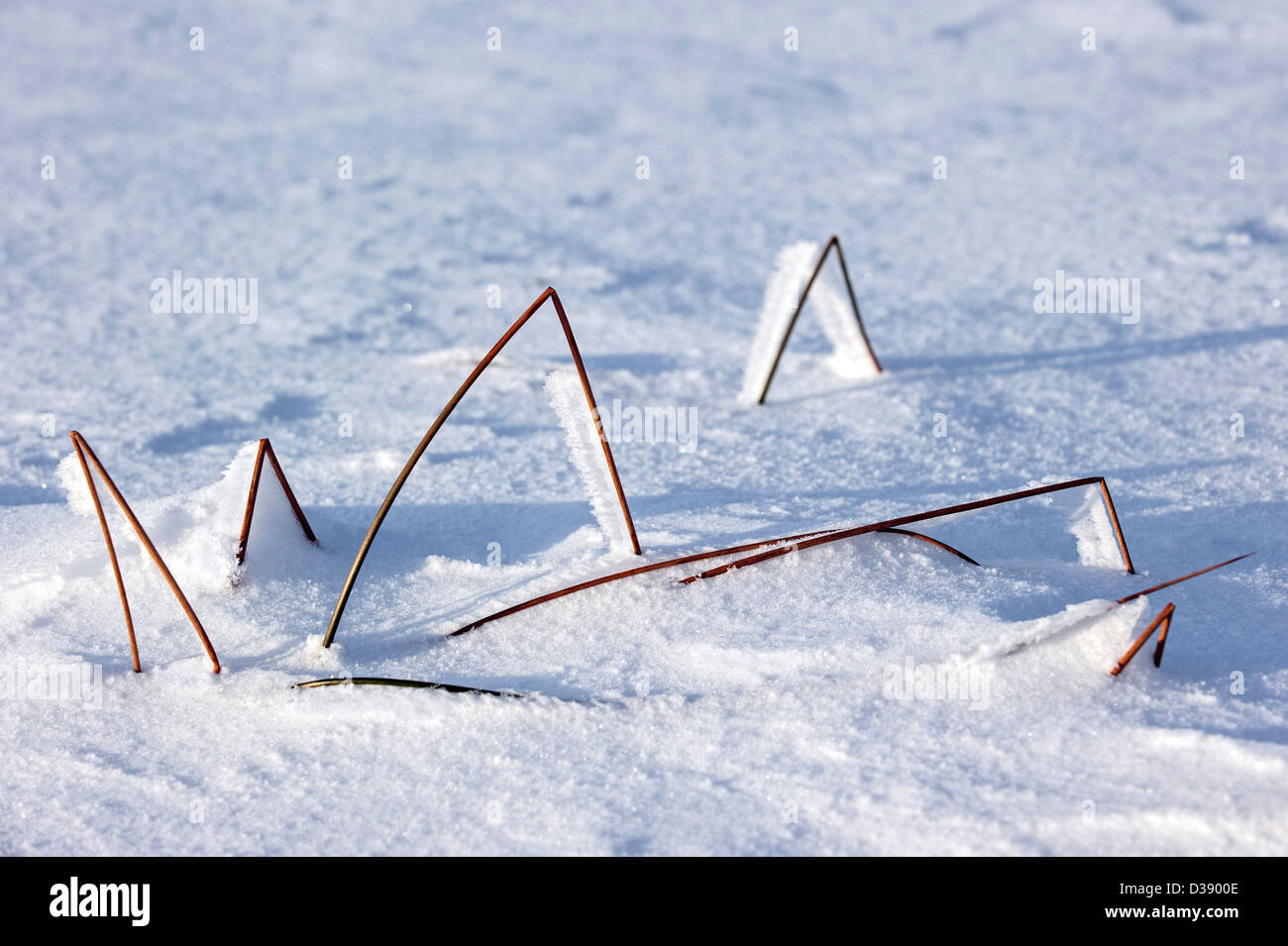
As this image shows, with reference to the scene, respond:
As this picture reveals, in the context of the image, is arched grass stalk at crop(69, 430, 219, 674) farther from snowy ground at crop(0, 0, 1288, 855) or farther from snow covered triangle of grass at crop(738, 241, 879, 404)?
snow covered triangle of grass at crop(738, 241, 879, 404)

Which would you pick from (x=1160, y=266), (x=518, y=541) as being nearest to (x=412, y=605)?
(x=518, y=541)

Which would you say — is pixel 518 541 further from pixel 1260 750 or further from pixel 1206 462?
pixel 1206 462

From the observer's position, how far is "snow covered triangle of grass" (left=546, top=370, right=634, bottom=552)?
1.41 m

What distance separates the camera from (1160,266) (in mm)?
2854

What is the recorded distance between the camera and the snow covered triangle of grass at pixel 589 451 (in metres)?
1.41

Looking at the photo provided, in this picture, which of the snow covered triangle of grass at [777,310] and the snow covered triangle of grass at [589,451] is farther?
the snow covered triangle of grass at [777,310]

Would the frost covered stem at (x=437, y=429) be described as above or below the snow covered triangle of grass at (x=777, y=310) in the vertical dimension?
below

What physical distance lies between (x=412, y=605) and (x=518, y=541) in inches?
11.4

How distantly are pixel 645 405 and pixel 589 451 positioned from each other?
0.85m

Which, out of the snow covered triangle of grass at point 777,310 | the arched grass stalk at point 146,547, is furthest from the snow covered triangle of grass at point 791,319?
the arched grass stalk at point 146,547

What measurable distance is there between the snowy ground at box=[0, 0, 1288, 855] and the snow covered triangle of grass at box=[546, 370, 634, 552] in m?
0.09

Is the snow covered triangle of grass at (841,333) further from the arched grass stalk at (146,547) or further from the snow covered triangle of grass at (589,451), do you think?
the arched grass stalk at (146,547)

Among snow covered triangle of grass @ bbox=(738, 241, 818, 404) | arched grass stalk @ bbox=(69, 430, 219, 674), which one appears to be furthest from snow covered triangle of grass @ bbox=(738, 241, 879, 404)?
arched grass stalk @ bbox=(69, 430, 219, 674)

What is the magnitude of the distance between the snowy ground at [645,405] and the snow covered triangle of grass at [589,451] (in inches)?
3.7
